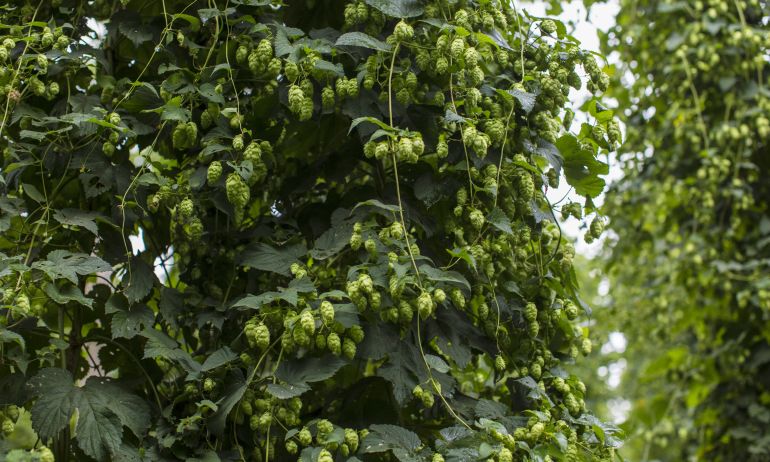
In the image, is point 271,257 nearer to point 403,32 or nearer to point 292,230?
point 292,230

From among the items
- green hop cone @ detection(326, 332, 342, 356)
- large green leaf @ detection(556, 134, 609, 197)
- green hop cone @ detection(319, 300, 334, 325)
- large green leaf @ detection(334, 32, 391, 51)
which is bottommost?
green hop cone @ detection(326, 332, 342, 356)

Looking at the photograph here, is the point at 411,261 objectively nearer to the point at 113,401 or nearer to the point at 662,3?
the point at 113,401

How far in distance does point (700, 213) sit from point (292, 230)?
2.78 meters

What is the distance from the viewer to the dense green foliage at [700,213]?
12.7 feet

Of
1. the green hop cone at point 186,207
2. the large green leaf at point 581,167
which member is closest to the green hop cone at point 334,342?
the green hop cone at point 186,207

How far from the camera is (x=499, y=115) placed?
183cm

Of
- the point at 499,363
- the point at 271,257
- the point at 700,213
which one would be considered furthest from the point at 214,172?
the point at 700,213

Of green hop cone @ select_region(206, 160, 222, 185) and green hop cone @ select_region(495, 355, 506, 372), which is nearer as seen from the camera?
→ green hop cone @ select_region(206, 160, 222, 185)

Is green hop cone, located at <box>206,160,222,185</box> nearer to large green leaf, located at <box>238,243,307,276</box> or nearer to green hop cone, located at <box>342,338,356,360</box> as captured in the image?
large green leaf, located at <box>238,243,307,276</box>

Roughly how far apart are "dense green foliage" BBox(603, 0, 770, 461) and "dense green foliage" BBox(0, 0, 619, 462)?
85.8 inches

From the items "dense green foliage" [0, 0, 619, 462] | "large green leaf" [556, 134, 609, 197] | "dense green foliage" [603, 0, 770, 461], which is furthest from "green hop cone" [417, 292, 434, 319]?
"dense green foliage" [603, 0, 770, 461]

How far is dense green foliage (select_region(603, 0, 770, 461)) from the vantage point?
12.7 feet

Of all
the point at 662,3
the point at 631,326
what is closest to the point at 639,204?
the point at 631,326

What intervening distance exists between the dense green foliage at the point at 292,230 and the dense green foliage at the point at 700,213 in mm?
2180
